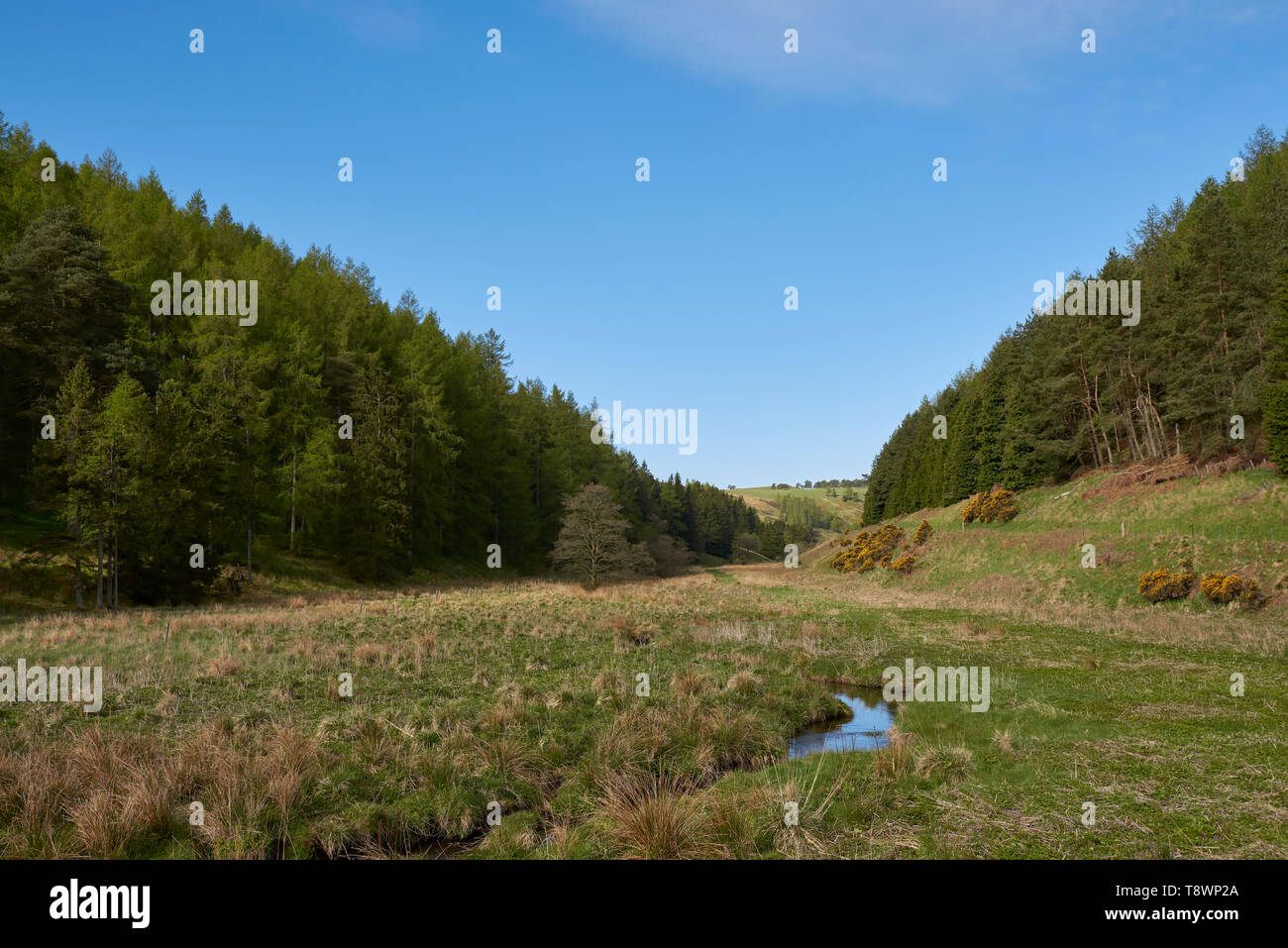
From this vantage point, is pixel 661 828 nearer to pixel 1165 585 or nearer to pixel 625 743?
pixel 625 743

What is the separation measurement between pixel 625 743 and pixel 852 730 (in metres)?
5.14

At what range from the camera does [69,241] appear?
34812 mm

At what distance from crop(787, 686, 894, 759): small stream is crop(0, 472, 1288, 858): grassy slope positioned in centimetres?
40

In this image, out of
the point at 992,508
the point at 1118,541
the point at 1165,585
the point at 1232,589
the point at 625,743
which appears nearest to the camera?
the point at 625,743

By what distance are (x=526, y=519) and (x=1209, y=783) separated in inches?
2160

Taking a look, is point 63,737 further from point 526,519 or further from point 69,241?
point 526,519

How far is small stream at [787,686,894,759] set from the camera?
1070 centimetres

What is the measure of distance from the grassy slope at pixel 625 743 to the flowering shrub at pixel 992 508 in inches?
914

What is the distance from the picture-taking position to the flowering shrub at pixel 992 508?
147 ft

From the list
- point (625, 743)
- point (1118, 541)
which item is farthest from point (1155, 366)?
point (625, 743)

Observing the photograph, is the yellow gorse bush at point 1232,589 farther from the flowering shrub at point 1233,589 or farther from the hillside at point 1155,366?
the hillside at point 1155,366

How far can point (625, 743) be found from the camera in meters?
9.36

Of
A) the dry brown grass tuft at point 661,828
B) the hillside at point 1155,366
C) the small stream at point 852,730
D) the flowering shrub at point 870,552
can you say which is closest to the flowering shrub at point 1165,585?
the hillside at point 1155,366

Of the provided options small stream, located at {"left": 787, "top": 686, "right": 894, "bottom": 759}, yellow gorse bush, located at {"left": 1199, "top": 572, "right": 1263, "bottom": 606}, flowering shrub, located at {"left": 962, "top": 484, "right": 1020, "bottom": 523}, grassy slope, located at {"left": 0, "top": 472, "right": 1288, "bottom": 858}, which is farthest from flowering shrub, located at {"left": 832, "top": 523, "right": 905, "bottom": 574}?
small stream, located at {"left": 787, "top": 686, "right": 894, "bottom": 759}
